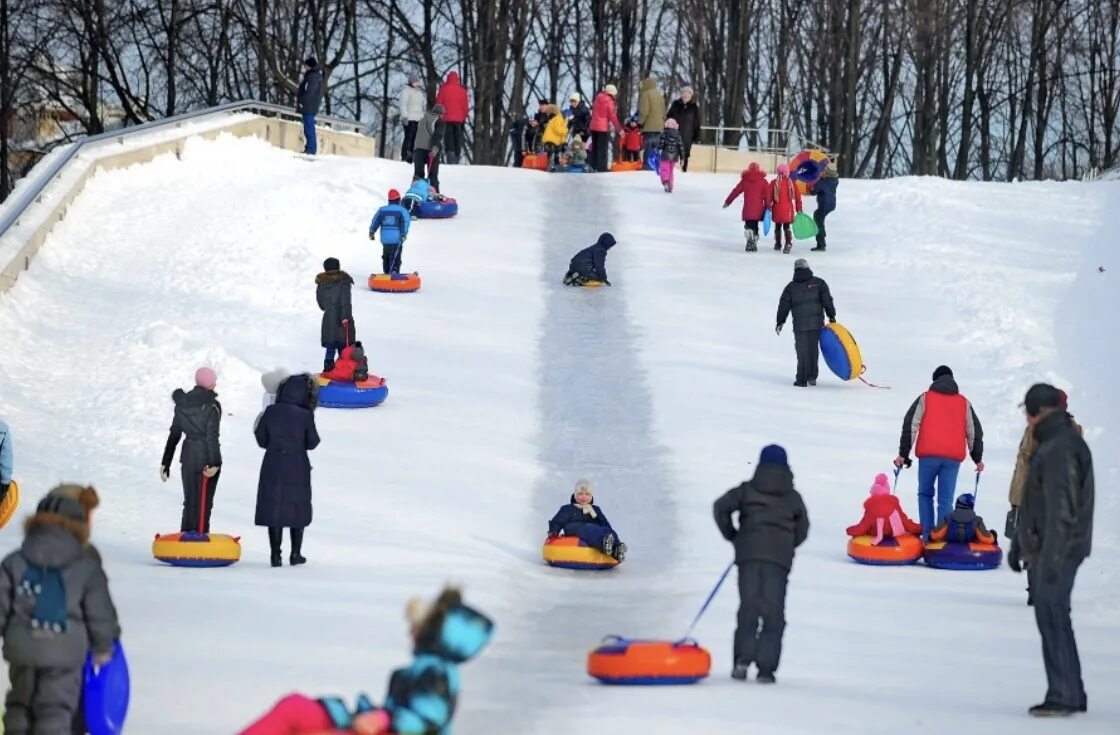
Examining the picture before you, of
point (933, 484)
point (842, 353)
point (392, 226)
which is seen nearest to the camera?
point (933, 484)

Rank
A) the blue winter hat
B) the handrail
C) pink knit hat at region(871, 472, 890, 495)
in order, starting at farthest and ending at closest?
the handrail
pink knit hat at region(871, 472, 890, 495)
the blue winter hat

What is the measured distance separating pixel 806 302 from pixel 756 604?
36.4 feet

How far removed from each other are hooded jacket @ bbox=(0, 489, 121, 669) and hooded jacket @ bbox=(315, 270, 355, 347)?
12707mm

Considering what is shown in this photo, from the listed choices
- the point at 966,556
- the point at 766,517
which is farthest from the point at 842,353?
the point at 766,517

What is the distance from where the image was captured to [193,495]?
14.9 metres

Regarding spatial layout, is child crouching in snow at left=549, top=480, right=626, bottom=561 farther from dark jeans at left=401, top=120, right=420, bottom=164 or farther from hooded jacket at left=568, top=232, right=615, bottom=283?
dark jeans at left=401, top=120, right=420, bottom=164

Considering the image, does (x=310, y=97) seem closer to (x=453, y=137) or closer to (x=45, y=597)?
(x=453, y=137)

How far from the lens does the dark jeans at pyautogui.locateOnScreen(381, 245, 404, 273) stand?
84.6ft

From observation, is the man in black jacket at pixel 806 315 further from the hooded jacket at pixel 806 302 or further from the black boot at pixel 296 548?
the black boot at pixel 296 548

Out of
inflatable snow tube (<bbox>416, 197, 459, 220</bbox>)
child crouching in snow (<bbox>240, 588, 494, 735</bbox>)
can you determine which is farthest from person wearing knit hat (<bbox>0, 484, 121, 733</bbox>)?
inflatable snow tube (<bbox>416, 197, 459, 220</bbox>)

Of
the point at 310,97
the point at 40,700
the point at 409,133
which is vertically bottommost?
the point at 40,700

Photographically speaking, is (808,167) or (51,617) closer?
(51,617)

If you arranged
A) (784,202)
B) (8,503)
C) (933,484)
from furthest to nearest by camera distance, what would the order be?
(784,202), (933,484), (8,503)

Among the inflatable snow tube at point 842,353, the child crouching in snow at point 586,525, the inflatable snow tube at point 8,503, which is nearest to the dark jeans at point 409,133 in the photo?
the inflatable snow tube at point 842,353
